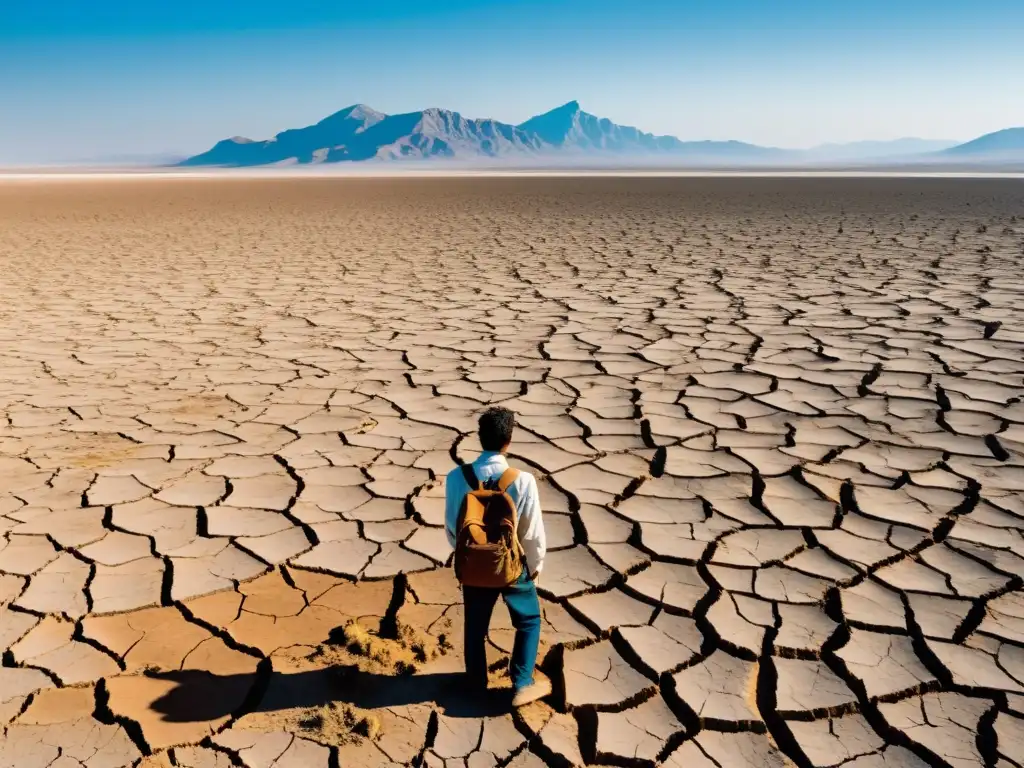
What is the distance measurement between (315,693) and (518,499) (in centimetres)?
67

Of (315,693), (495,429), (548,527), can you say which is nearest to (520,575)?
(495,429)

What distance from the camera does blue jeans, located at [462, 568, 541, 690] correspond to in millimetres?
1805

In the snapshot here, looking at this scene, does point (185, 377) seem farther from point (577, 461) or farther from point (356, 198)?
point (356, 198)

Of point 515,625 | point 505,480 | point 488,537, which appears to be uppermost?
point 505,480

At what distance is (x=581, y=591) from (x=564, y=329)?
330 centimetres

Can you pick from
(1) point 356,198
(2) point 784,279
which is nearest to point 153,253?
(2) point 784,279

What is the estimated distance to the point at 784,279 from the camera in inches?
292

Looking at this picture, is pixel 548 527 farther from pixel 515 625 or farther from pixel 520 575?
pixel 520 575

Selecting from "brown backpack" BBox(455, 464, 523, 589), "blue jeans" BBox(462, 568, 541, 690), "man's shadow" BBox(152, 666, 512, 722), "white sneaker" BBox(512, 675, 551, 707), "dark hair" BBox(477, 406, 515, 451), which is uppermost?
"dark hair" BBox(477, 406, 515, 451)

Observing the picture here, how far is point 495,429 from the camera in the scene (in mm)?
1731

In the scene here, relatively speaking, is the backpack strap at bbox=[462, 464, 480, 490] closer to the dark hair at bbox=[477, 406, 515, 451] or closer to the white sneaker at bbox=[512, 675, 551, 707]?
the dark hair at bbox=[477, 406, 515, 451]

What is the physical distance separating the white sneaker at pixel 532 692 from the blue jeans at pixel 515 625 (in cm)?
1

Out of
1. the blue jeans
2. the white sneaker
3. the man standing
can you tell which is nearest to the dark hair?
the man standing

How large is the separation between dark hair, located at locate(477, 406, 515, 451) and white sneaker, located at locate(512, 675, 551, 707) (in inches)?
21.9
